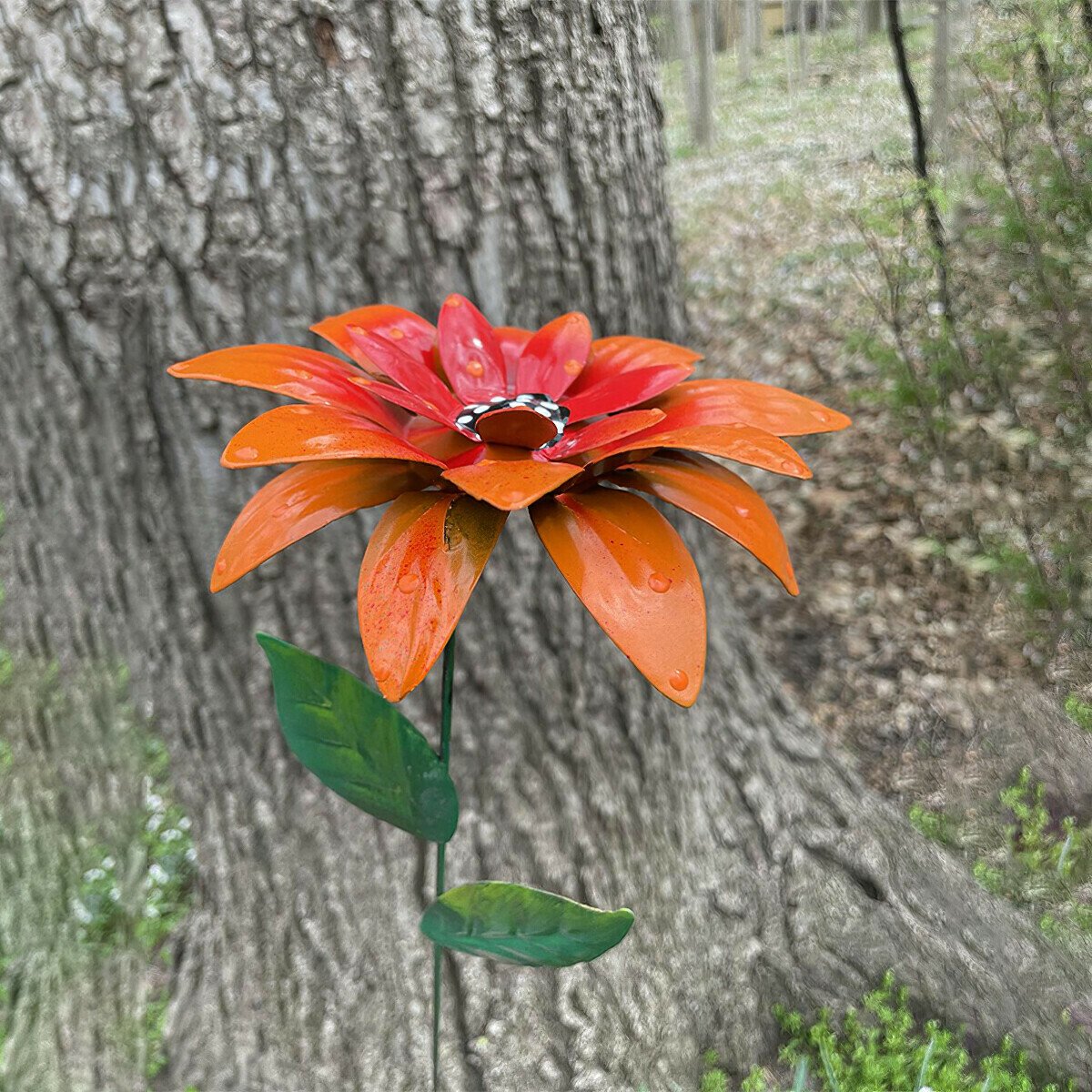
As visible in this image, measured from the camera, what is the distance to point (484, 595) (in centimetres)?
128

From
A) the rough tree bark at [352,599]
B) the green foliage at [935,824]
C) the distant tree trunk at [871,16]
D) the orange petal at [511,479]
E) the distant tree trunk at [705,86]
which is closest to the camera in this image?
the orange petal at [511,479]

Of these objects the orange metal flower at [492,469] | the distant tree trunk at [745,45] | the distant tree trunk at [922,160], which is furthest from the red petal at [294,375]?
the distant tree trunk at [745,45]

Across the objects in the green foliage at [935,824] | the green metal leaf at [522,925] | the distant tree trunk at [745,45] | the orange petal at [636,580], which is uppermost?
the distant tree trunk at [745,45]

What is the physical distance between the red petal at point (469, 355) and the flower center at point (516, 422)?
0.06m

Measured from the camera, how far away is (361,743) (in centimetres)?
72

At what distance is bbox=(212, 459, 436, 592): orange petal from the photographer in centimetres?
60

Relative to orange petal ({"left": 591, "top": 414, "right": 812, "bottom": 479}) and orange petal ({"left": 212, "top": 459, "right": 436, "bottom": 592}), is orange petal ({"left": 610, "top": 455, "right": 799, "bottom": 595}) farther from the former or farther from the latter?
orange petal ({"left": 212, "top": 459, "right": 436, "bottom": 592})

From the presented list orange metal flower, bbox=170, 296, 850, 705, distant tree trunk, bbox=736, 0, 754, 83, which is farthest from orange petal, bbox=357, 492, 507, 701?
distant tree trunk, bbox=736, 0, 754, 83

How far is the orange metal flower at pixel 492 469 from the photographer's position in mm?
543

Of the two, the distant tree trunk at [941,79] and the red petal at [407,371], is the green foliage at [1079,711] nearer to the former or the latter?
the red petal at [407,371]

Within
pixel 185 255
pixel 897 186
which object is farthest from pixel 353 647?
pixel 897 186

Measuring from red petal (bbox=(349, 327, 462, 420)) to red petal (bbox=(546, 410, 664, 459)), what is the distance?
0.34 ft

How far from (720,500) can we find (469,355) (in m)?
0.27

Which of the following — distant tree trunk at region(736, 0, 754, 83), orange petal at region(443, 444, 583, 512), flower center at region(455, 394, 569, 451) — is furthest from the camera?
distant tree trunk at region(736, 0, 754, 83)
